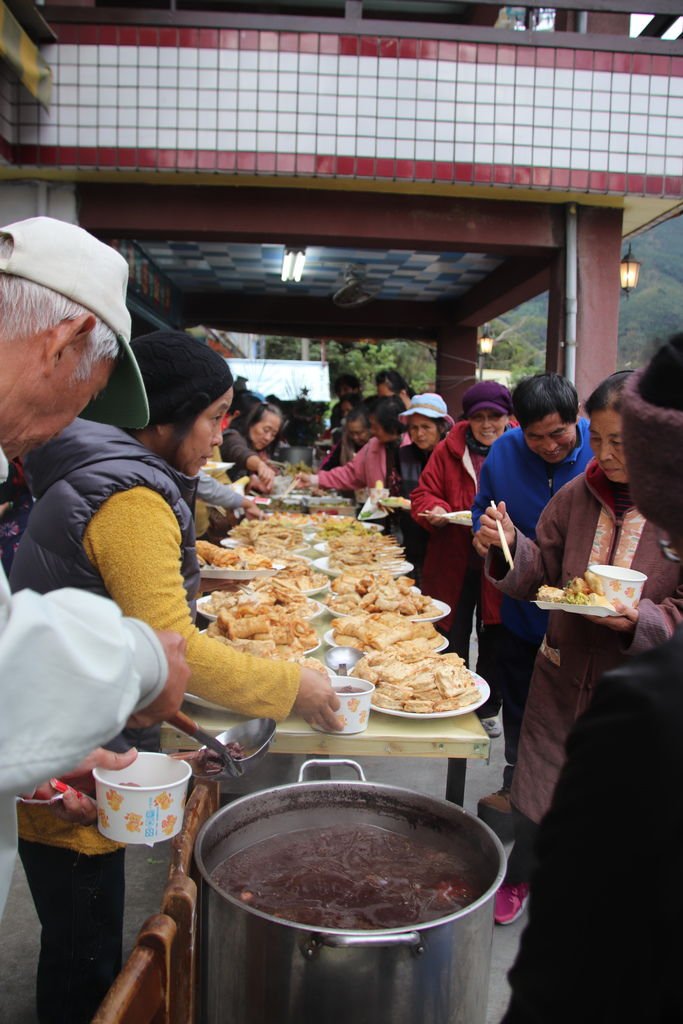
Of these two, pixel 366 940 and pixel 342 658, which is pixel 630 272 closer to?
pixel 342 658

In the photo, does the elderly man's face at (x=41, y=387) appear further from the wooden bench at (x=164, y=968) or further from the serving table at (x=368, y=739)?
the serving table at (x=368, y=739)

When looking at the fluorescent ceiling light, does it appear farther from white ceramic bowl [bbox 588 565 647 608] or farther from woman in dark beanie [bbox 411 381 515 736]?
white ceramic bowl [bbox 588 565 647 608]

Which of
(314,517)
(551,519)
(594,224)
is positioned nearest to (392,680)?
(551,519)

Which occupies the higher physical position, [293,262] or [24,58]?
[24,58]

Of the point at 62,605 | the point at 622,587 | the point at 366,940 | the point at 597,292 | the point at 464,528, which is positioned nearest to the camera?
the point at 62,605

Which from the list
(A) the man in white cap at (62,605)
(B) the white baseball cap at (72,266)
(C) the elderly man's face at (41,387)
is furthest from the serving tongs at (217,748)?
(B) the white baseball cap at (72,266)

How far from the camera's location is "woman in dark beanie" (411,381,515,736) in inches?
181

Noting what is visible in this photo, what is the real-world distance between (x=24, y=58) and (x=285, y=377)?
41.9ft

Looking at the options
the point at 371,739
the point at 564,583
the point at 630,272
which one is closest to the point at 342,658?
the point at 371,739

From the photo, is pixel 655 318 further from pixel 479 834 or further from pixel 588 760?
pixel 479 834

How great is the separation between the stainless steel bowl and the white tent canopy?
14284mm

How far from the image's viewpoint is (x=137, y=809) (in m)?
1.63

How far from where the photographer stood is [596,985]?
0.77 meters

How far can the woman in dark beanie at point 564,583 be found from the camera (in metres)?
2.56
